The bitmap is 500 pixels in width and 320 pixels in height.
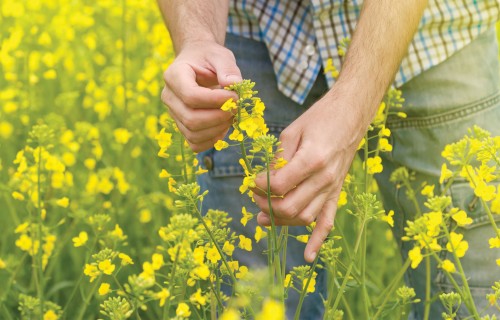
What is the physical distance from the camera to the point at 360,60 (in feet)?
5.26

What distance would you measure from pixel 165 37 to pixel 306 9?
1.03 meters

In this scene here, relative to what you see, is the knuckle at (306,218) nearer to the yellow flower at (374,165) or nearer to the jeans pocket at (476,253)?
the yellow flower at (374,165)

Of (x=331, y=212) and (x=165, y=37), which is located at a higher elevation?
(x=331, y=212)

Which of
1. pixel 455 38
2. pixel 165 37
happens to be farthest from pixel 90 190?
pixel 455 38

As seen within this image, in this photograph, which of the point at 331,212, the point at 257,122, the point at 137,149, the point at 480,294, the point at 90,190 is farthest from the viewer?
the point at 137,149

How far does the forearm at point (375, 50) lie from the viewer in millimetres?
1550


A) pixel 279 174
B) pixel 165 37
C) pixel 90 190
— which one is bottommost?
pixel 90 190

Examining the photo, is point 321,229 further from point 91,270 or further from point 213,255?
point 91,270

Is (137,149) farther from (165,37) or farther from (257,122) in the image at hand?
(257,122)

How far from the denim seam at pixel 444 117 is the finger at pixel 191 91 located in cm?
67

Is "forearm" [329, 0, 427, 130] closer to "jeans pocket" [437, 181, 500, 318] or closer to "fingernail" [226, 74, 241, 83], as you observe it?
"fingernail" [226, 74, 241, 83]

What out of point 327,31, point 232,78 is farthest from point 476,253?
point 232,78

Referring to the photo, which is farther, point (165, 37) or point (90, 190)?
point (165, 37)

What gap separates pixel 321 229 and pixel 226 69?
32 cm
